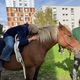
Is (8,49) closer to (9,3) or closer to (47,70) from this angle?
(47,70)

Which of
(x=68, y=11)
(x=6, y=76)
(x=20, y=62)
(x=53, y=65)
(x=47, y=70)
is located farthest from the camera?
(x=68, y=11)

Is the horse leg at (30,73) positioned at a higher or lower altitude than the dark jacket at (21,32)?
lower

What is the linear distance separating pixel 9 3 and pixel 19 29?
129m

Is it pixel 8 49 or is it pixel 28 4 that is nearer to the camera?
pixel 8 49

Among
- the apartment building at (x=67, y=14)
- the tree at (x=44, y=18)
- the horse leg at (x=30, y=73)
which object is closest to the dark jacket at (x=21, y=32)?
the horse leg at (x=30, y=73)

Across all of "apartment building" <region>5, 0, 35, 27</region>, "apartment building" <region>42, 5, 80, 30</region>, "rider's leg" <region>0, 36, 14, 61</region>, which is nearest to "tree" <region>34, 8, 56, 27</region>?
"rider's leg" <region>0, 36, 14, 61</region>

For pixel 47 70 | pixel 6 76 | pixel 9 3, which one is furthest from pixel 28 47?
pixel 9 3

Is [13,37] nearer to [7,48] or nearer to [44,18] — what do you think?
[7,48]

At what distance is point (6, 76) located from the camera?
29.5ft

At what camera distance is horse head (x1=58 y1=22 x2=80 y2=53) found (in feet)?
20.5

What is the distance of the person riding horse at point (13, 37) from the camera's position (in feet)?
20.3

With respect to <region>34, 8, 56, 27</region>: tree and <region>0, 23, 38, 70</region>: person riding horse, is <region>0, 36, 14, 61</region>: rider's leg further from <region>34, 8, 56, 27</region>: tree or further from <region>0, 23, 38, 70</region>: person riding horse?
<region>34, 8, 56, 27</region>: tree

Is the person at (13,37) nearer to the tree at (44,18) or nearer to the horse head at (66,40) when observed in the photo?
the horse head at (66,40)

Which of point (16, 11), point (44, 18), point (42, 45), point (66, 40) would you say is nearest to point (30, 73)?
point (42, 45)
